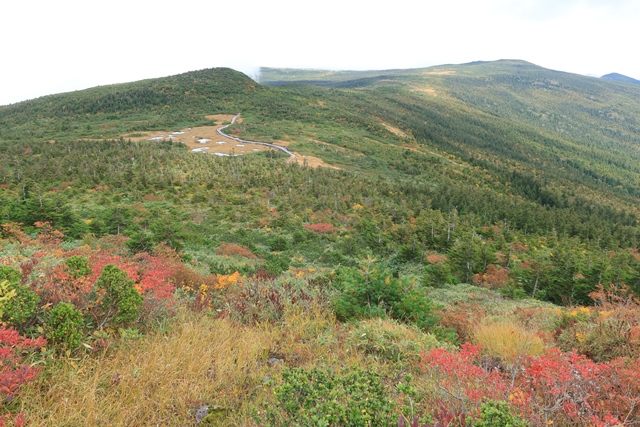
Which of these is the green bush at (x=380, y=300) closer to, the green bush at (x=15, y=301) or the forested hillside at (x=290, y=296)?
the forested hillside at (x=290, y=296)

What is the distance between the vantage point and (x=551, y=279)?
45.2 feet

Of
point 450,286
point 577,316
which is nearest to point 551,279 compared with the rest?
point 450,286

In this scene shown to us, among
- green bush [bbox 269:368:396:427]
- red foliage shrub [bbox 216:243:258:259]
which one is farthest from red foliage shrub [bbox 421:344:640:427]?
red foliage shrub [bbox 216:243:258:259]

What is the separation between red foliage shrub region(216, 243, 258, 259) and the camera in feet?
50.0

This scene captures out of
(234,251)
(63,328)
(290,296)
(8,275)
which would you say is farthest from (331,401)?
(234,251)

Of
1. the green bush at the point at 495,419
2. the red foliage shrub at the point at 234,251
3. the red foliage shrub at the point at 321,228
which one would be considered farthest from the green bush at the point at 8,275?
the red foliage shrub at the point at 321,228

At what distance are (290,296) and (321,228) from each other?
1440cm

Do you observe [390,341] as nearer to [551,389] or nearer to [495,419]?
[551,389]

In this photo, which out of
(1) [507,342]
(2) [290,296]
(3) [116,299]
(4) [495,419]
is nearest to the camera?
(4) [495,419]

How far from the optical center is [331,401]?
2.59 metres

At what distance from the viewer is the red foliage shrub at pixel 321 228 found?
66.3 ft

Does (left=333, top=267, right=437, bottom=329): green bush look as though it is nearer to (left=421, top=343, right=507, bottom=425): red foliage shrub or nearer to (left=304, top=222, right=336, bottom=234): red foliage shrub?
(left=421, top=343, right=507, bottom=425): red foliage shrub

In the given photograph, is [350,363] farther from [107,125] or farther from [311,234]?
[107,125]

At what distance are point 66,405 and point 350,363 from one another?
2.54m
